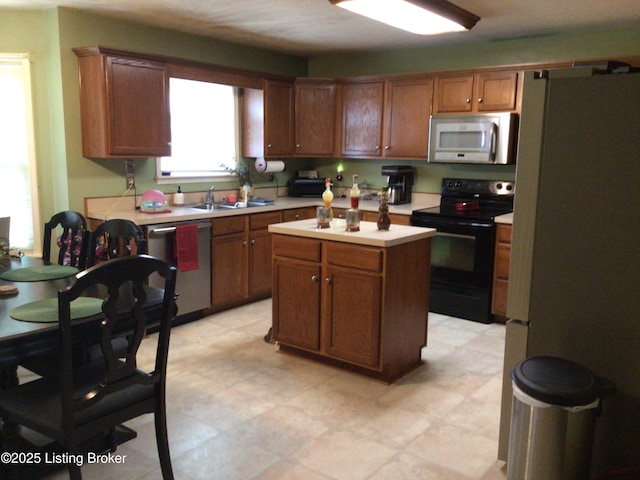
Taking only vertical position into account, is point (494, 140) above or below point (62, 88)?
below

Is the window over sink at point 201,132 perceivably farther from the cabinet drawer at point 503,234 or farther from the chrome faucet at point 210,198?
the cabinet drawer at point 503,234

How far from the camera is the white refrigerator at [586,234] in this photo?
79.6 inches

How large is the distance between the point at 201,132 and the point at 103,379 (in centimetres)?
335

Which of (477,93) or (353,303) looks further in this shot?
(477,93)

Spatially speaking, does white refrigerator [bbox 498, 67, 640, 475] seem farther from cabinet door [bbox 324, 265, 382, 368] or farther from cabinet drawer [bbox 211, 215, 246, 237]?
cabinet drawer [bbox 211, 215, 246, 237]

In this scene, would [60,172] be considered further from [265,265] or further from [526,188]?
[526,188]

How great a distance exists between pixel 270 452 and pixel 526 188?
1.64 m

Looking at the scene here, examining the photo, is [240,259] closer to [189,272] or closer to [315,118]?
[189,272]

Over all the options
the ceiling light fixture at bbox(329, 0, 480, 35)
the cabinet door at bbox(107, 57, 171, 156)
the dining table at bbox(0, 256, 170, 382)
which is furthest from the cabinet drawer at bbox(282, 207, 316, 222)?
the dining table at bbox(0, 256, 170, 382)

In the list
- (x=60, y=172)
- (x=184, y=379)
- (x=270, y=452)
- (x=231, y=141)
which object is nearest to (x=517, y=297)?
(x=270, y=452)

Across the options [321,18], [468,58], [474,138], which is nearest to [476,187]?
[474,138]

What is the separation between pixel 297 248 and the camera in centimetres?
352

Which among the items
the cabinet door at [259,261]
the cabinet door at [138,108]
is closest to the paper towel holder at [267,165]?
the cabinet door at [259,261]

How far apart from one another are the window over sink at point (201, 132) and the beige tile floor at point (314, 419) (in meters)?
1.71
